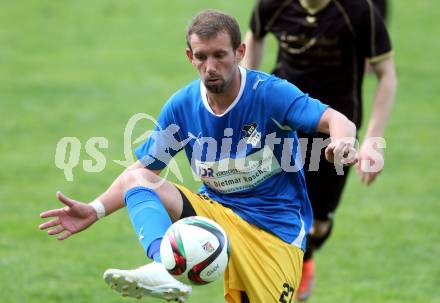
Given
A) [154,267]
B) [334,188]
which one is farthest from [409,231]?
[154,267]

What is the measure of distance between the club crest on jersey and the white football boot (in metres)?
1.00

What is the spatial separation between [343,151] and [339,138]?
0.14 m

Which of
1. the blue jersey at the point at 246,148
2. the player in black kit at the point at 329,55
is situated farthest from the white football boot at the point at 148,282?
the player in black kit at the point at 329,55

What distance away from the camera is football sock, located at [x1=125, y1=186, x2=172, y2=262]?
505cm

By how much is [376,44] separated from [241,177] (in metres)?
2.01

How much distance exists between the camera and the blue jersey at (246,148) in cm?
544

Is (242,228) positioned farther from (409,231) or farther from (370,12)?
(409,231)

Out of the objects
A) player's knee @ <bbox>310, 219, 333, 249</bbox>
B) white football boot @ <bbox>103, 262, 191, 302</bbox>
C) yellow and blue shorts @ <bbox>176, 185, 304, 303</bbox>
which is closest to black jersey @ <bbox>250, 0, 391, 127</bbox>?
player's knee @ <bbox>310, 219, 333, 249</bbox>

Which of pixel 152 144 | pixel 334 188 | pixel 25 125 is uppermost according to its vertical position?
pixel 152 144

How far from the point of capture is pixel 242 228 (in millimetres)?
5574

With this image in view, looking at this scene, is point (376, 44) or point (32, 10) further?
point (32, 10)

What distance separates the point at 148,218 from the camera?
515 cm

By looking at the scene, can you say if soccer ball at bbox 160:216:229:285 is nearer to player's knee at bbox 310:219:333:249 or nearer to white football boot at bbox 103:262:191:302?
white football boot at bbox 103:262:191:302

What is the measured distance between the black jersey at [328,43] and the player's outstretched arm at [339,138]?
2.12 m
